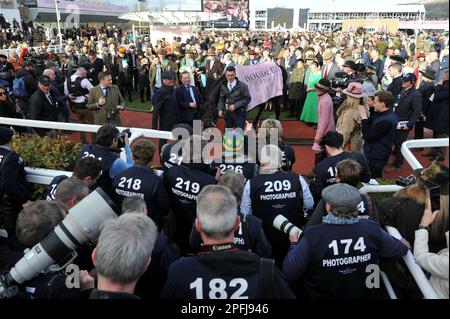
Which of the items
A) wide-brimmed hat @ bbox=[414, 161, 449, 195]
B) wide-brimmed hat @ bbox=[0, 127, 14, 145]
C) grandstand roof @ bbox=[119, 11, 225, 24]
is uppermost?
grandstand roof @ bbox=[119, 11, 225, 24]

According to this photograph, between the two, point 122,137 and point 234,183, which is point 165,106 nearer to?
point 122,137

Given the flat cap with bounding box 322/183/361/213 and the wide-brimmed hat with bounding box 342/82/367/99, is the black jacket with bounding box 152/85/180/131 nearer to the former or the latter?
the wide-brimmed hat with bounding box 342/82/367/99

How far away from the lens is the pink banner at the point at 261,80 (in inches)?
380

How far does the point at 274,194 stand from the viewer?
11.3ft

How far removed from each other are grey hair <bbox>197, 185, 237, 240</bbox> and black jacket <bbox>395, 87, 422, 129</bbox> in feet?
17.9

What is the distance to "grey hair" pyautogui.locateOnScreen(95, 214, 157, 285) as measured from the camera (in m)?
1.90

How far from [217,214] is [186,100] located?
5.66m

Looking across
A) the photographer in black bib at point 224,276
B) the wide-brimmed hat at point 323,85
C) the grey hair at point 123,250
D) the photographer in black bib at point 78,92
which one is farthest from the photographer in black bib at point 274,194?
the photographer in black bib at point 78,92

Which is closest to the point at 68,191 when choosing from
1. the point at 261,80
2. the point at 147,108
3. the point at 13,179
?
the point at 13,179

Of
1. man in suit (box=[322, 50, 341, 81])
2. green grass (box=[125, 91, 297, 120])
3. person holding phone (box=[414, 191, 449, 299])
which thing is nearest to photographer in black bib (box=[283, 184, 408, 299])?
person holding phone (box=[414, 191, 449, 299])

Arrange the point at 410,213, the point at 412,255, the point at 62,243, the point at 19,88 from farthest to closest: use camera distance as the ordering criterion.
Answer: the point at 19,88, the point at 410,213, the point at 412,255, the point at 62,243

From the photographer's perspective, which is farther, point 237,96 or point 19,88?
point 19,88

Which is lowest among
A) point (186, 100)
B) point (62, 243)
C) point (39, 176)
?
point (39, 176)

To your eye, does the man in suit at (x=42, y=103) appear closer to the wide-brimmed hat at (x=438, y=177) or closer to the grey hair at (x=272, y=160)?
the grey hair at (x=272, y=160)
